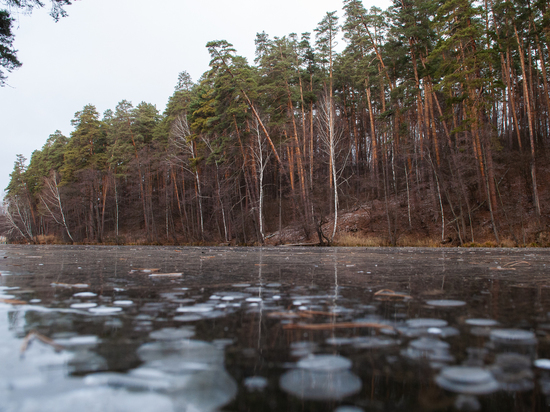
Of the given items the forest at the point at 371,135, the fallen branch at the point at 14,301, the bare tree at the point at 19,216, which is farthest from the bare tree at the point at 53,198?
the fallen branch at the point at 14,301

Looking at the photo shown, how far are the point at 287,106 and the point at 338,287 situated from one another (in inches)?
933

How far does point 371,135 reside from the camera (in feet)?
86.0

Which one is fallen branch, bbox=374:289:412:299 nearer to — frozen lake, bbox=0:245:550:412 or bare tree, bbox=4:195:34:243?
frozen lake, bbox=0:245:550:412

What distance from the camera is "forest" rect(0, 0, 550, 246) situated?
55.5 ft

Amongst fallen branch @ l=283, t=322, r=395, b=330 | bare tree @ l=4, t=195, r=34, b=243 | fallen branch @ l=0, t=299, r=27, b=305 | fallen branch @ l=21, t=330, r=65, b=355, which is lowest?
fallen branch @ l=283, t=322, r=395, b=330

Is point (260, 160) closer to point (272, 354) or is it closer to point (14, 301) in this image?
point (14, 301)

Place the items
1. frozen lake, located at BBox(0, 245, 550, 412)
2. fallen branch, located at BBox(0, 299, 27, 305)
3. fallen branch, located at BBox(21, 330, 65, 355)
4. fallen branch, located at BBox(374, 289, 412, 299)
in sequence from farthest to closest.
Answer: fallen branch, located at BBox(374, 289, 412, 299)
fallen branch, located at BBox(0, 299, 27, 305)
fallen branch, located at BBox(21, 330, 65, 355)
frozen lake, located at BBox(0, 245, 550, 412)

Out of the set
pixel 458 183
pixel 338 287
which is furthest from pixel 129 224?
pixel 338 287

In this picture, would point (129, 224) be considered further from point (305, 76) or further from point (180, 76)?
point (305, 76)

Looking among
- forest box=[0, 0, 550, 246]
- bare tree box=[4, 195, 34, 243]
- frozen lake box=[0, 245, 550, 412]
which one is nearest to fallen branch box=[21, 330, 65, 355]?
frozen lake box=[0, 245, 550, 412]

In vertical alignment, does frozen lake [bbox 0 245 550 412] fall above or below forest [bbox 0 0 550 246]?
below

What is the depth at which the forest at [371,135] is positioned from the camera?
1691cm

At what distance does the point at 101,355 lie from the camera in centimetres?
97

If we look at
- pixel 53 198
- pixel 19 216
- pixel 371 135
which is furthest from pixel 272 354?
pixel 19 216
